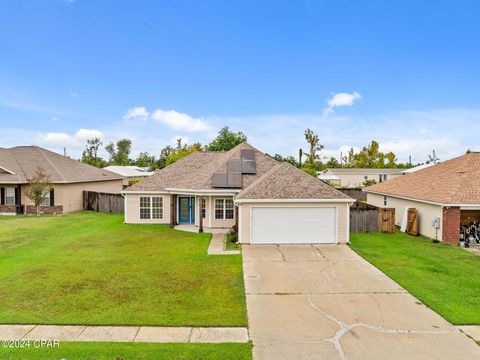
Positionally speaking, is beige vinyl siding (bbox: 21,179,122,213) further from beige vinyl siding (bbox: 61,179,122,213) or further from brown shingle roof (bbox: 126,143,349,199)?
brown shingle roof (bbox: 126,143,349,199)

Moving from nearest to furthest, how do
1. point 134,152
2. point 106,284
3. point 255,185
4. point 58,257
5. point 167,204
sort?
1. point 106,284
2. point 58,257
3. point 255,185
4. point 167,204
5. point 134,152

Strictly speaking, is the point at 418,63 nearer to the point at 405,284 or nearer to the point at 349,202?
the point at 349,202

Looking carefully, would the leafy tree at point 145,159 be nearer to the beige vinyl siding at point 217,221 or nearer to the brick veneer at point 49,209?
the brick veneer at point 49,209

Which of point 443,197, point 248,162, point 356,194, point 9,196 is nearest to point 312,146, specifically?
point 356,194

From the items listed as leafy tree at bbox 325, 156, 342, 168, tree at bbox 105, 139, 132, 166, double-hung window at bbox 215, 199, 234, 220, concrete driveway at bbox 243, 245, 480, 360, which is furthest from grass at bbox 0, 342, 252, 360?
tree at bbox 105, 139, 132, 166

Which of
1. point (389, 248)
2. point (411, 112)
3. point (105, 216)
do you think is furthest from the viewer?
point (411, 112)

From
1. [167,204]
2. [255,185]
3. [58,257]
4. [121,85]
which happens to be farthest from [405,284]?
[121,85]
